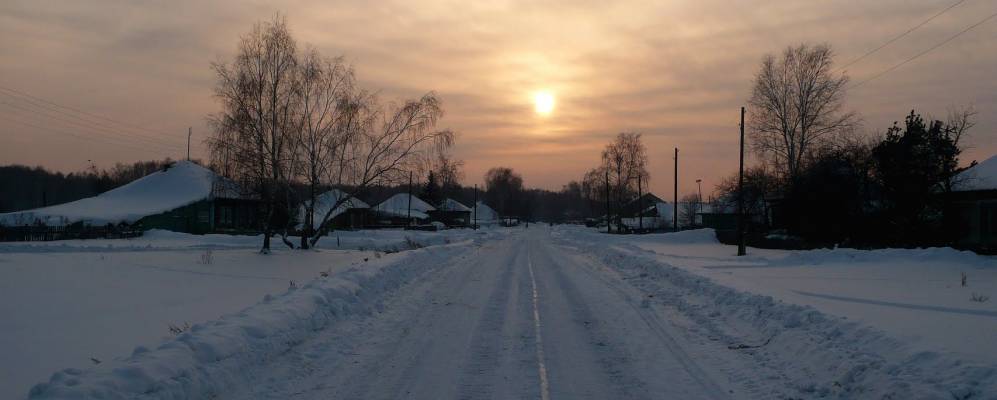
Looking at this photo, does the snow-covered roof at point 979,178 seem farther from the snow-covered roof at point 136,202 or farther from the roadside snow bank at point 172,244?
the snow-covered roof at point 136,202

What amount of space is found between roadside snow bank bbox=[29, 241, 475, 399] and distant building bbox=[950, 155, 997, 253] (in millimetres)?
29104

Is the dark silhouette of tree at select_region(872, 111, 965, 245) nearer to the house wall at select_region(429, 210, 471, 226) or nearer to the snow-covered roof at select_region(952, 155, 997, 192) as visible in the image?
the snow-covered roof at select_region(952, 155, 997, 192)

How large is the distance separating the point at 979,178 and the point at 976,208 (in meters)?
1.76

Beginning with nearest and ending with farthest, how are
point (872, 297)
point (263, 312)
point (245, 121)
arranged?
1. point (263, 312)
2. point (872, 297)
3. point (245, 121)

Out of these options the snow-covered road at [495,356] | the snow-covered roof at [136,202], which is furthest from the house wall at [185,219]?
the snow-covered road at [495,356]

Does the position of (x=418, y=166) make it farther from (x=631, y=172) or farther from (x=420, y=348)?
(x=631, y=172)

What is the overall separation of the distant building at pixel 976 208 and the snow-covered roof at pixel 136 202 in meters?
45.3

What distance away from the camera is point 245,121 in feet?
101

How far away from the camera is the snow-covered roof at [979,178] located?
30812mm

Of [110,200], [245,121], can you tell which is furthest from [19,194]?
[245,121]

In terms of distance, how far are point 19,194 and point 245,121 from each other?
412 feet

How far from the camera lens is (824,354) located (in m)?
8.40

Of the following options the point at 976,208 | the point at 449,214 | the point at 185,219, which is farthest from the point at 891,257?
the point at 449,214

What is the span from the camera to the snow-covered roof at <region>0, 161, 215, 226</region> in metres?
51.2
